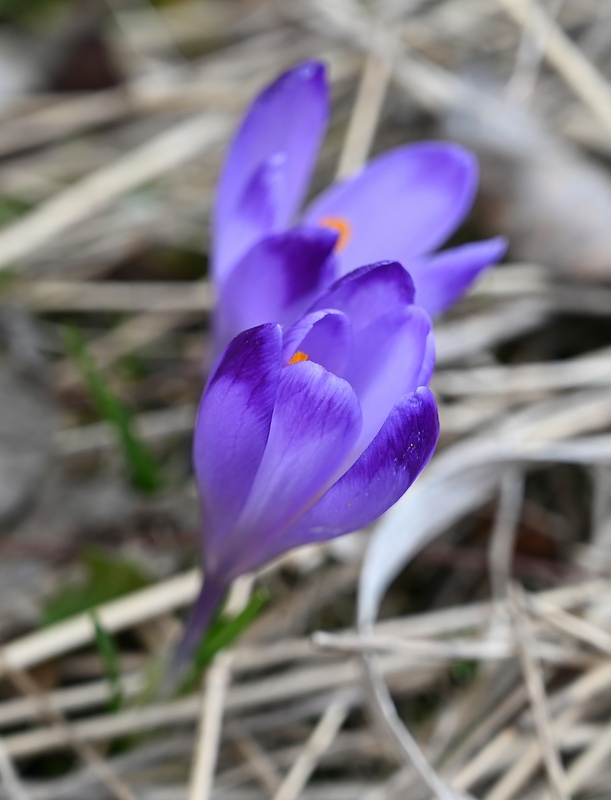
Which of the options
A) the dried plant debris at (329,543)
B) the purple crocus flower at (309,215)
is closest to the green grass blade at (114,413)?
the dried plant debris at (329,543)

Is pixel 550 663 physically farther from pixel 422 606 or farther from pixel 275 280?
pixel 275 280

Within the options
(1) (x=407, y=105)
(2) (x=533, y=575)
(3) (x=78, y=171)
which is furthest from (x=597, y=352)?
(3) (x=78, y=171)

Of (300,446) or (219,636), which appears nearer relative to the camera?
(300,446)

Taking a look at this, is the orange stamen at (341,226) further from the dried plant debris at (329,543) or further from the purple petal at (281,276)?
the dried plant debris at (329,543)

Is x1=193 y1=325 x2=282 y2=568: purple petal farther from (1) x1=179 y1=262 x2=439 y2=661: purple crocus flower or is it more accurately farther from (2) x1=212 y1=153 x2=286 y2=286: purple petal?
(2) x1=212 y1=153 x2=286 y2=286: purple petal

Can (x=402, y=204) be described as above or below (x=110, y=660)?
above

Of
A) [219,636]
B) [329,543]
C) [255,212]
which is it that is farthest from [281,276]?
[329,543]

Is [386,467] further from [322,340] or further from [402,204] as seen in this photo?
[402,204]
